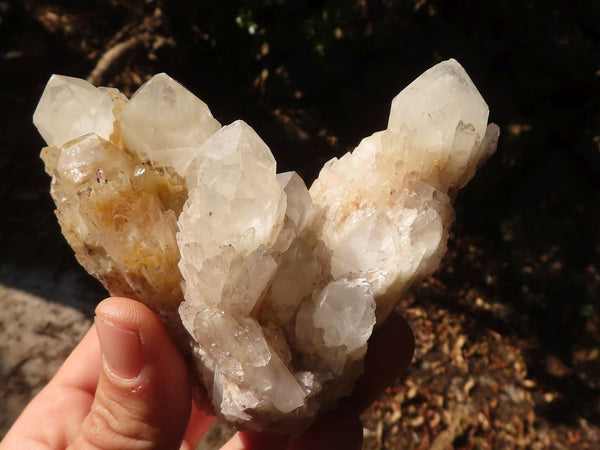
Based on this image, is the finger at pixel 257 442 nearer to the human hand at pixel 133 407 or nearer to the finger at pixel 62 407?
the human hand at pixel 133 407

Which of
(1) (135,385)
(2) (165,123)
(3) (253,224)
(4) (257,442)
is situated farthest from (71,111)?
(4) (257,442)

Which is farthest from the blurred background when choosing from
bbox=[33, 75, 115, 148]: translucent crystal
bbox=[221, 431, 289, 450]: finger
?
bbox=[33, 75, 115, 148]: translucent crystal

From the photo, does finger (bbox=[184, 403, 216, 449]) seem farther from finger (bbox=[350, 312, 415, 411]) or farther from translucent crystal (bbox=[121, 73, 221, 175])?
translucent crystal (bbox=[121, 73, 221, 175])

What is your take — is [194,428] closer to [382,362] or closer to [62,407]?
[62,407]

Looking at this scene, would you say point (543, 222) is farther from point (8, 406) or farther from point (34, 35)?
point (34, 35)

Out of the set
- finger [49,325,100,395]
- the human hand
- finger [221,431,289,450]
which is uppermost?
the human hand

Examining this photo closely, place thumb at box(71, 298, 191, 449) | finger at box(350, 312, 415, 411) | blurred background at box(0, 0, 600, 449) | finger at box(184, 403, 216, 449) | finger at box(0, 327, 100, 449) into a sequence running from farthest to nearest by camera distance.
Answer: blurred background at box(0, 0, 600, 449) < finger at box(184, 403, 216, 449) < finger at box(350, 312, 415, 411) < finger at box(0, 327, 100, 449) < thumb at box(71, 298, 191, 449)

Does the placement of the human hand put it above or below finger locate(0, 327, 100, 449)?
above
